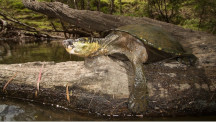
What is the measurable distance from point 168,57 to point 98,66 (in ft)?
Answer: 5.20

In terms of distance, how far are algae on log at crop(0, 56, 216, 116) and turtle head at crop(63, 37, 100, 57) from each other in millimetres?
230

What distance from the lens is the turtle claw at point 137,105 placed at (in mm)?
2260

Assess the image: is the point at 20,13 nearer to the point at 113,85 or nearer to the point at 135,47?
the point at 135,47

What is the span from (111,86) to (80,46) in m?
1.16

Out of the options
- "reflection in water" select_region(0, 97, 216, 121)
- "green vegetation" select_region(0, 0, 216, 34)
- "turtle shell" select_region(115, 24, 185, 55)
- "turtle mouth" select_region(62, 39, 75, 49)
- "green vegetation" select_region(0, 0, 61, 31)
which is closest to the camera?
"reflection in water" select_region(0, 97, 216, 121)

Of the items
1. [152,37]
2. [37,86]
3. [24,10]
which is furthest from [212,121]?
[24,10]

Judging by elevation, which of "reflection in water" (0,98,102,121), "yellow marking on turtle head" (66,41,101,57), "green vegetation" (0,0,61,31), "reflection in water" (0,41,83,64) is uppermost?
"green vegetation" (0,0,61,31)

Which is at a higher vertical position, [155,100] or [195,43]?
[195,43]

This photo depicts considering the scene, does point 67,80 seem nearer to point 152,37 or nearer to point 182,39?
point 152,37

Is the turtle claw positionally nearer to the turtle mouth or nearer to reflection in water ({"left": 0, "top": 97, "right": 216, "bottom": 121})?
reflection in water ({"left": 0, "top": 97, "right": 216, "bottom": 121})

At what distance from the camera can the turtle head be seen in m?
3.04

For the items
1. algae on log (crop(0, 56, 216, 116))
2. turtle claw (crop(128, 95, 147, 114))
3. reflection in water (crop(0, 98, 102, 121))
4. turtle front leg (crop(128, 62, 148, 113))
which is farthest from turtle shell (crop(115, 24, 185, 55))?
reflection in water (crop(0, 98, 102, 121))

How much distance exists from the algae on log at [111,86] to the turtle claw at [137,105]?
101mm

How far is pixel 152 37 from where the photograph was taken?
10.00 feet
